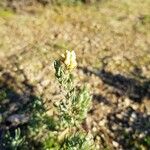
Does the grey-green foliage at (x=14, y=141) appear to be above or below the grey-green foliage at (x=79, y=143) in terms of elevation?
below

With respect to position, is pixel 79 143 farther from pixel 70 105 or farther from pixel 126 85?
pixel 126 85

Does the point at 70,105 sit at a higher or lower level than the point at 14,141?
higher

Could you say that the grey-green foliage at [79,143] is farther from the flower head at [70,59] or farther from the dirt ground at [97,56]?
the flower head at [70,59]

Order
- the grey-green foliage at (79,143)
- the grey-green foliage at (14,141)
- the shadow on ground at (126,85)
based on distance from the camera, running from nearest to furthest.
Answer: the grey-green foliage at (79,143) → the grey-green foliage at (14,141) → the shadow on ground at (126,85)

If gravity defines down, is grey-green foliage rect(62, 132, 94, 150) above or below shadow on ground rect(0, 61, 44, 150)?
above

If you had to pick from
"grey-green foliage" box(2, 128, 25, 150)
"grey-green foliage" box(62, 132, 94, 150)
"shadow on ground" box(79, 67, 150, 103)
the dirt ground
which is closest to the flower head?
"grey-green foliage" box(62, 132, 94, 150)

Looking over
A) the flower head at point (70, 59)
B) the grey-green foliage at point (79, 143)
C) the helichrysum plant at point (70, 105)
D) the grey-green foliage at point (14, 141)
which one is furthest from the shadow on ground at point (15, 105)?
the flower head at point (70, 59)

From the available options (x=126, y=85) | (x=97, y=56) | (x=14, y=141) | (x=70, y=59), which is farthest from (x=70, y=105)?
(x=97, y=56)

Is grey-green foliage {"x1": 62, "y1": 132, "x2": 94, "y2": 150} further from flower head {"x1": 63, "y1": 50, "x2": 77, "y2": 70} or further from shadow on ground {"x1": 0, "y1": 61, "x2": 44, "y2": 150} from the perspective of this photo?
flower head {"x1": 63, "y1": 50, "x2": 77, "y2": 70}

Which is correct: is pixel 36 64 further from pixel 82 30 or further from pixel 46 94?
pixel 82 30
